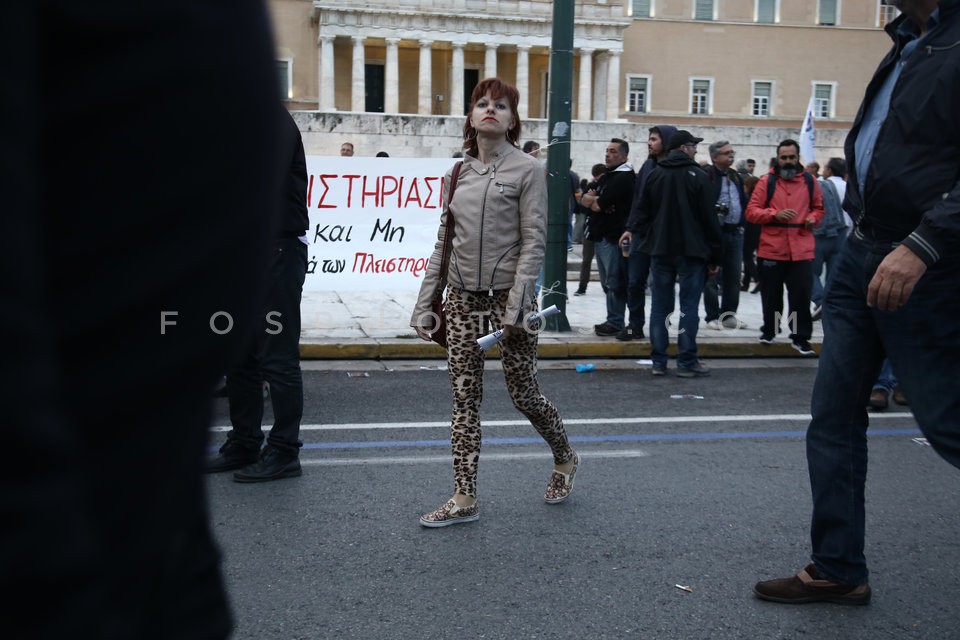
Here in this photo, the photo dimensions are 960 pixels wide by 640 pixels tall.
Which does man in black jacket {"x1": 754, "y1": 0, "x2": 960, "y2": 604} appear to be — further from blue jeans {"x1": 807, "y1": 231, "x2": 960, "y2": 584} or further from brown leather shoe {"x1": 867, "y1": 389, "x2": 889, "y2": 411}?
brown leather shoe {"x1": 867, "y1": 389, "x2": 889, "y2": 411}

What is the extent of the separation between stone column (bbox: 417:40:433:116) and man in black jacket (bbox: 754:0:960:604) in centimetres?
6288

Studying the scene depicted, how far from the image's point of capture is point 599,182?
11.4 meters

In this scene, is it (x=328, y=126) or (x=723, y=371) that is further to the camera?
(x=328, y=126)

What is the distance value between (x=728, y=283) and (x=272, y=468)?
7.48m

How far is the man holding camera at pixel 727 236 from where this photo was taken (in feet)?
38.4

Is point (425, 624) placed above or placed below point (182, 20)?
below

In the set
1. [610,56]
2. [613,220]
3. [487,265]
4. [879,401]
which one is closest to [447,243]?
→ [487,265]

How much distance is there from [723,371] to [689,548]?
210 inches

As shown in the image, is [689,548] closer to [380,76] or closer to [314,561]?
[314,561]

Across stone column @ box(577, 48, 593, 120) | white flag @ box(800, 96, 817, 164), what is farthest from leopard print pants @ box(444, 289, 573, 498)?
stone column @ box(577, 48, 593, 120)

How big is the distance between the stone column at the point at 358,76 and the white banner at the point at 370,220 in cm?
5602

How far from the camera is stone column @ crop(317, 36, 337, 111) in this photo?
6425 cm

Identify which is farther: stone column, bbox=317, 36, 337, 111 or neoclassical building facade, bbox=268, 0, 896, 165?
neoclassical building facade, bbox=268, 0, 896, 165

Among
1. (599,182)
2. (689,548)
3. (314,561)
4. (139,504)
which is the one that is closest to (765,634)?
(689,548)
